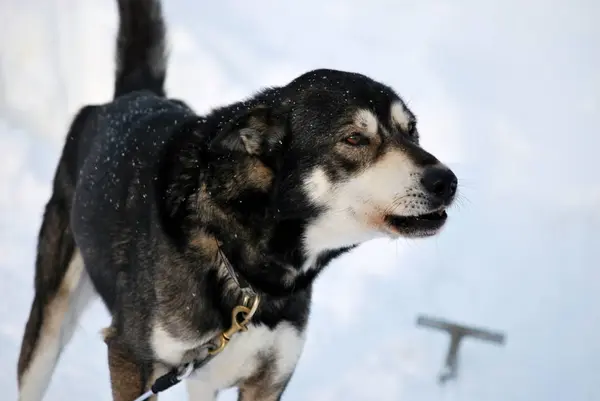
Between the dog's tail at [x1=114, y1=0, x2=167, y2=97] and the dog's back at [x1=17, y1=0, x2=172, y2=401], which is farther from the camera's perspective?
the dog's tail at [x1=114, y1=0, x2=167, y2=97]

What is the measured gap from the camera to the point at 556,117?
7340mm

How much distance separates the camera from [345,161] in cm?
243

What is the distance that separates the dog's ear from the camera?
2.54 metres

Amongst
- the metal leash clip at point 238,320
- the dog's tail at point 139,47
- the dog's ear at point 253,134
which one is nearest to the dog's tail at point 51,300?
the dog's tail at point 139,47

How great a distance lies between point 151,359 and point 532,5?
23.1ft

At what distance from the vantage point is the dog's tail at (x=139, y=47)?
161 inches

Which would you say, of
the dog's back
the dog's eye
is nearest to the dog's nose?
the dog's eye

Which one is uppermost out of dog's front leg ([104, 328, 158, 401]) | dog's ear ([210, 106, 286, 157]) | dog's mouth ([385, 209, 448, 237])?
dog's ear ([210, 106, 286, 157])

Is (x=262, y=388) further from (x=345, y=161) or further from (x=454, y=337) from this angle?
(x=454, y=337)

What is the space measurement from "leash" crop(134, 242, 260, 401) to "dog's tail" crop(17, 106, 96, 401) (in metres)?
1.09

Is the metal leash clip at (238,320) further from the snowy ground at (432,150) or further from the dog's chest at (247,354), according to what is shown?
the snowy ground at (432,150)

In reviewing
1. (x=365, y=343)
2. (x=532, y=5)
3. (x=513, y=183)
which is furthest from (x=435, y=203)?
(x=532, y=5)

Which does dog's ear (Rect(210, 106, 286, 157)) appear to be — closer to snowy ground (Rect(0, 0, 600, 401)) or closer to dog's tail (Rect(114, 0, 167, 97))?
dog's tail (Rect(114, 0, 167, 97))

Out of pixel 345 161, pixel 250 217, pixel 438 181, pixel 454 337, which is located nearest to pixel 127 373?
pixel 250 217
